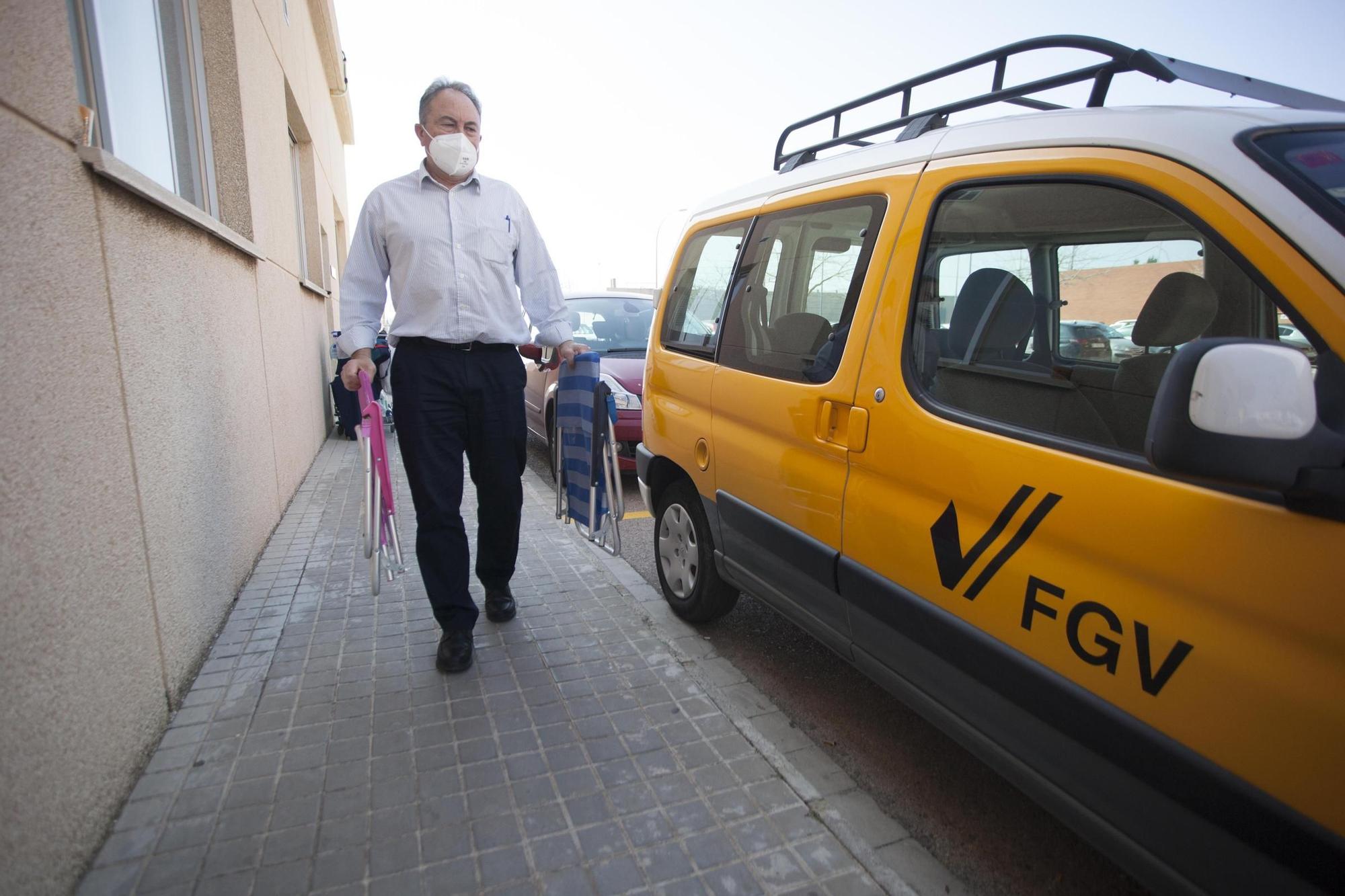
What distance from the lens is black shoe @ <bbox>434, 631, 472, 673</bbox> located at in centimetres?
287

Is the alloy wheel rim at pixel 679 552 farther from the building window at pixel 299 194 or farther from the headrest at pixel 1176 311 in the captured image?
the building window at pixel 299 194

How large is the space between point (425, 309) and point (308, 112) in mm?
7368

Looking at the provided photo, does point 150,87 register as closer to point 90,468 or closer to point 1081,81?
point 90,468

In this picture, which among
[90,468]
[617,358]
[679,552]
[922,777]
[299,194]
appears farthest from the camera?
[299,194]

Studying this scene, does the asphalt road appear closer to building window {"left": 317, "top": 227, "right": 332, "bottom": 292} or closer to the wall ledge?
the wall ledge

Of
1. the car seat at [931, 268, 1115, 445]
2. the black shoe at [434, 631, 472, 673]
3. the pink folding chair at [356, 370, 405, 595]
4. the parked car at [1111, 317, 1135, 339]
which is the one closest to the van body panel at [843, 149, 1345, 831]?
→ the car seat at [931, 268, 1115, 445]

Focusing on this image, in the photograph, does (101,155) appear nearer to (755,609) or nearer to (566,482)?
(566,482)

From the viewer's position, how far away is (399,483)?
246 inches

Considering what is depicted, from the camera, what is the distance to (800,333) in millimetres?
2562

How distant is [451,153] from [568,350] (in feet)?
3.08

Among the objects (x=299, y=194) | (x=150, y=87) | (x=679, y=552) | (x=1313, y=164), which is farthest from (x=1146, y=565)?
(x=299, y=194)

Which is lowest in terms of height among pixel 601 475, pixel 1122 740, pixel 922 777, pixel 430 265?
pixel 922 777

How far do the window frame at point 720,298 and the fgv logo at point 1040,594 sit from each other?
1441 millimetres

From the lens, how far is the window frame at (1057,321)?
129cm
